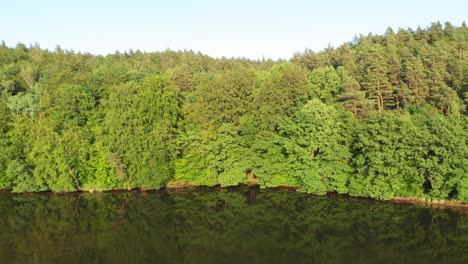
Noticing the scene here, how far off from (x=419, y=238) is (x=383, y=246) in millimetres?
4396

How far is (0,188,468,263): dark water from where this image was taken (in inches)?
1122

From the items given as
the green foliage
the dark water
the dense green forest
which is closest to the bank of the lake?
the dense green forest

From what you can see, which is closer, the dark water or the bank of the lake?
the dark water

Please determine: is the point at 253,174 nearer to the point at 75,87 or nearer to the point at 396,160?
the point at 396,160

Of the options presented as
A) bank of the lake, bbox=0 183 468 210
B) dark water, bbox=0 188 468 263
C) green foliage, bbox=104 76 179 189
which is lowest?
dark water, bbox=0 188 468 263

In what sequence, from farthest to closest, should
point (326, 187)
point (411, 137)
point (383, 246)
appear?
point (326, 187)
point (411, 137)
point (383, 246)

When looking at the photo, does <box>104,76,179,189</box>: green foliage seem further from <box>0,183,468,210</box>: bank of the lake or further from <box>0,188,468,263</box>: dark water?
<box>0,188,468,263</box>: dark water

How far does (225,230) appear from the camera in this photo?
34375 mm

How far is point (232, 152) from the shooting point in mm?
49750

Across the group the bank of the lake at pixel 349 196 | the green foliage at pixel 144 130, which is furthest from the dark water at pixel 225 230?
the green foliage at pixel 144 130

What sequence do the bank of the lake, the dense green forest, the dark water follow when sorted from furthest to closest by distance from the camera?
A: the dense green forest, the bank of the lake, the dark water

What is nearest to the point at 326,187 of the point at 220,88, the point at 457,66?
the point at 220,88

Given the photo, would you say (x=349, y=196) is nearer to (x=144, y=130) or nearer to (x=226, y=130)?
(x=226, y=130)

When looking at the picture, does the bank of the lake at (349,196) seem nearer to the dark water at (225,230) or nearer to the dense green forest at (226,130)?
the dense green forest at (226,130)
